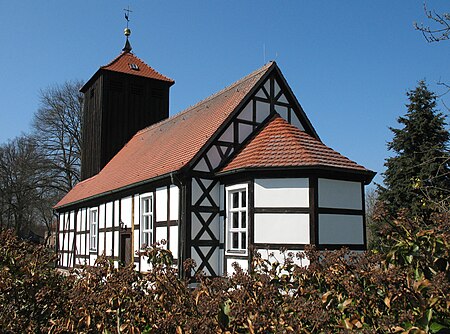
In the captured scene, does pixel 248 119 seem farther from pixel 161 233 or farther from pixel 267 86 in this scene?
pixel 161 233

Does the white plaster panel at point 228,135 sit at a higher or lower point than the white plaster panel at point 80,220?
higher

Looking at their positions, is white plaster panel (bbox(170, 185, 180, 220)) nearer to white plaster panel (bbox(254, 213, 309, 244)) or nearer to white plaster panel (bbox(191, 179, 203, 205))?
white plaster panel (bbox(191, 179, 203, 205))

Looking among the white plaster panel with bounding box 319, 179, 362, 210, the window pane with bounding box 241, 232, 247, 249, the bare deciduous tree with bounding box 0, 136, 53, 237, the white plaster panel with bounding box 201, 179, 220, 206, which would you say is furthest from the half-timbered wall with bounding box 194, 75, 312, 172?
the bare deciduous tree with bounding box 0, 136, 53, 237

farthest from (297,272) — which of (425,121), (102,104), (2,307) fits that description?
(102,104)

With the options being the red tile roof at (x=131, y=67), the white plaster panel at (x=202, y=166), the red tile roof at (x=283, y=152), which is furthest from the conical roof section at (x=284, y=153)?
the red tile roof at (x=131, y=67)

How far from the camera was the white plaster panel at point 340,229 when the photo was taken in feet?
37.6

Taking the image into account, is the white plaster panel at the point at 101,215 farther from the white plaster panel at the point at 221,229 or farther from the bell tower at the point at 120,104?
the white plaster panel at the point at 221,229

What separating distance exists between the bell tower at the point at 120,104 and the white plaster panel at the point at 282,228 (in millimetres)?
12961

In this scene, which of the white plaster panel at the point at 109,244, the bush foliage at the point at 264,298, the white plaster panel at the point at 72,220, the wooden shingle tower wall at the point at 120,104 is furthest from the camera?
the wooden shingle tower wall at the point at 120,104

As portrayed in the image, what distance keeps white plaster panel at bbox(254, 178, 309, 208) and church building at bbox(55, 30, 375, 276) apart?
0.08 ft

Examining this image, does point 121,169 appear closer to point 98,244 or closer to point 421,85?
point 98,244

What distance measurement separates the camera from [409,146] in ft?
67.3

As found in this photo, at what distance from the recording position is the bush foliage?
320cm

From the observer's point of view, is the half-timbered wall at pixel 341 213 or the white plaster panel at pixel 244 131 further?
the white plaster panel at pixel 244 131
